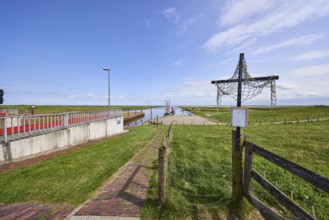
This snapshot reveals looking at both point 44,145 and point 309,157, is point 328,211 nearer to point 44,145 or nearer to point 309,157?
point 309,157

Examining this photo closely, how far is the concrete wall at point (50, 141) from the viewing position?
7812mm

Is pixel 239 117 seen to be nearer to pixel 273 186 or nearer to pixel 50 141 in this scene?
pixel 273 186

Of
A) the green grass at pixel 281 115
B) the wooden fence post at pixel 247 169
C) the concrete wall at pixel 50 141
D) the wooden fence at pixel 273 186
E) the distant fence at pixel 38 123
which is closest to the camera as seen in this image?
the wooden fence at pixel 273 186

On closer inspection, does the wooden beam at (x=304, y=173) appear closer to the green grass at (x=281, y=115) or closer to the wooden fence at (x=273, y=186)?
the wooden fence at (x=273, y=186)

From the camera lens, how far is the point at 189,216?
3.47m

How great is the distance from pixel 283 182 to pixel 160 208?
406 centimetres

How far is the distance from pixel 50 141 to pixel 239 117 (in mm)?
11262

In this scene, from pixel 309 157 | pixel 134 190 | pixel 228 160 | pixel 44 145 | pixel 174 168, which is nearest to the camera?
pixel 134 190

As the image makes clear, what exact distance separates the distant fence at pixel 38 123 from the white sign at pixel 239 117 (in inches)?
338

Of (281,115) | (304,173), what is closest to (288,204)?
(304,173)

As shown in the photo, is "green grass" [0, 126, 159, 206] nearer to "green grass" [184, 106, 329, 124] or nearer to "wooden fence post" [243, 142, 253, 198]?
"wooden fence post" [243, 142, 253, 198]

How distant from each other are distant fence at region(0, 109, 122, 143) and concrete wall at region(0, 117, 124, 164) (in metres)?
0.31

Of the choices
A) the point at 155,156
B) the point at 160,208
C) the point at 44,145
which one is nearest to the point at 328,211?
the point at 160,208

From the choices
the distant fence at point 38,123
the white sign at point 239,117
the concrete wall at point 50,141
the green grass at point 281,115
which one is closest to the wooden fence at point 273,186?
the white sign at point 239,117
